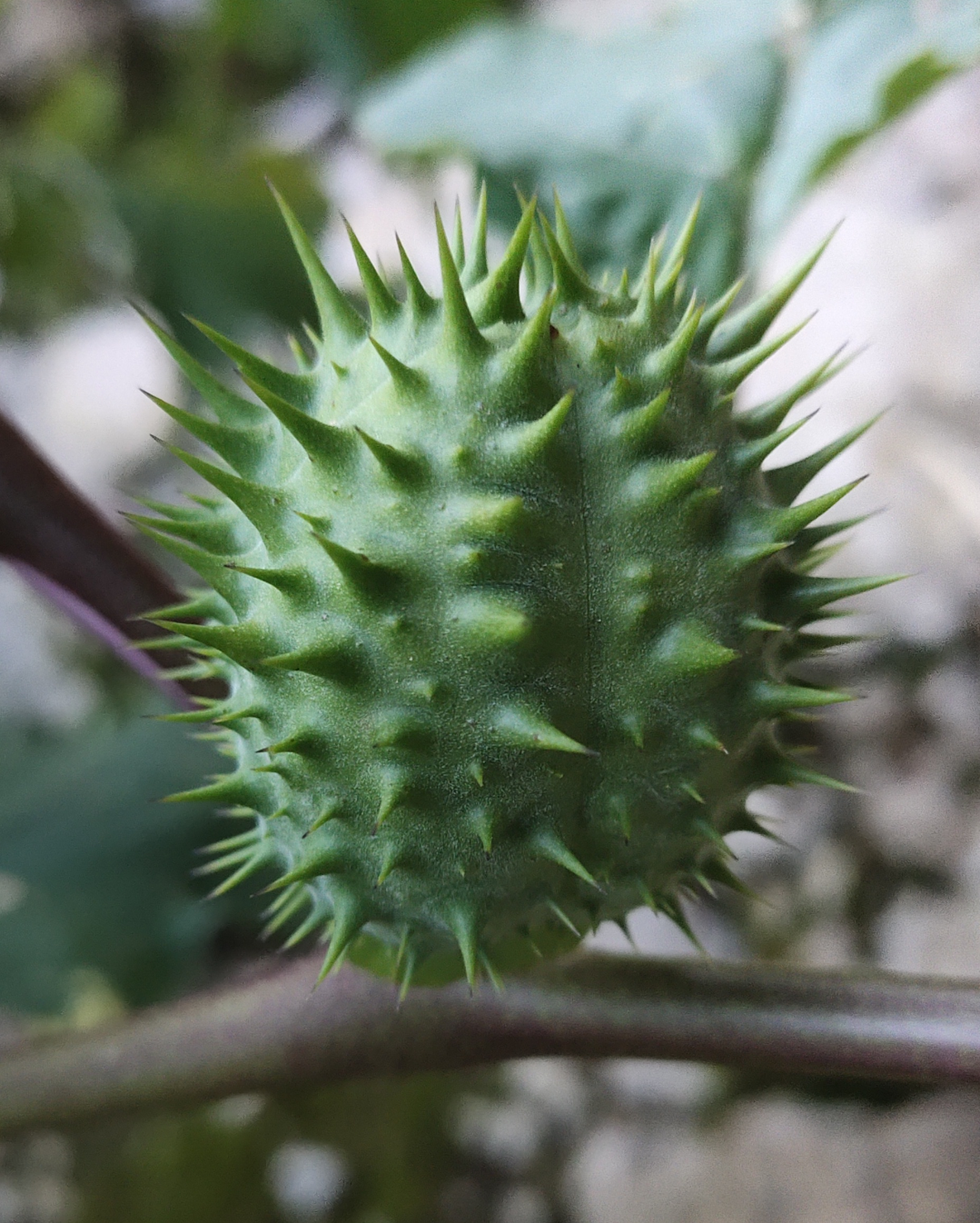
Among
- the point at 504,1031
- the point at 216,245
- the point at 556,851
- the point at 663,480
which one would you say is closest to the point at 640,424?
the point at 663,480

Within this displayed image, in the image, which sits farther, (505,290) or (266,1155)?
(266,1155)

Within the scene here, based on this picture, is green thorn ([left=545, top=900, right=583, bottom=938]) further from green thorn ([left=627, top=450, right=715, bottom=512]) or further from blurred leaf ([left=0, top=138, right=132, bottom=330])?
blurred leaf ([left=0, top=138, right=132, bottom=330])

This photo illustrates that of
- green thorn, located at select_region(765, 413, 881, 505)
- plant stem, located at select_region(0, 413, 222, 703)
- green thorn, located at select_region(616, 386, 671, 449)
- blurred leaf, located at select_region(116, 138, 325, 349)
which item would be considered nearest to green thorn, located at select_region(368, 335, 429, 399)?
green thorn, located at select_region(616, 386, 671, 449)

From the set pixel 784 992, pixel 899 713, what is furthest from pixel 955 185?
pixel 784 992

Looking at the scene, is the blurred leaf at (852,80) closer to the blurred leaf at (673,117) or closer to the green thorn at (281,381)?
the blurred leaf at (673,117)

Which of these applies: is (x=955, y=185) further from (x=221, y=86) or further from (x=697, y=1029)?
(x=221, y=86)

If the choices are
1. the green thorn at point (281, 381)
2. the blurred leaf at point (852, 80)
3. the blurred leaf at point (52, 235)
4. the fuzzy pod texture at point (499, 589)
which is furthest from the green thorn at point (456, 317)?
the blurred leaf at point (52, 235)

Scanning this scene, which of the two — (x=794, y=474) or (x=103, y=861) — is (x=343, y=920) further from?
(x=103, y=861)
